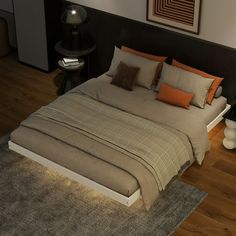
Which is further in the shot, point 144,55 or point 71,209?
point 144,55

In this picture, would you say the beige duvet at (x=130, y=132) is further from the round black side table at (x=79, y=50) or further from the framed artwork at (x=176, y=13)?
the framed artwork at (x=176, y=13)

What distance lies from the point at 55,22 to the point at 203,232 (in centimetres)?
367

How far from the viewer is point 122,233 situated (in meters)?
4.81

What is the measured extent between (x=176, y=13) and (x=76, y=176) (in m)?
2.29

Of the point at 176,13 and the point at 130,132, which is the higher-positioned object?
the point at 176,13

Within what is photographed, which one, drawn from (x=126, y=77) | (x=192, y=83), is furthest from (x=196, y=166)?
(x=126, y=77)

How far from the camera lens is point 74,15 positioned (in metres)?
6.56

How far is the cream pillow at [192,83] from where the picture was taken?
591 cm

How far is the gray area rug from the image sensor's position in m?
4.86

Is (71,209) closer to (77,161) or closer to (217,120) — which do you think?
(77,161)

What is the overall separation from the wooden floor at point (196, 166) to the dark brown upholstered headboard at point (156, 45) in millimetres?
679

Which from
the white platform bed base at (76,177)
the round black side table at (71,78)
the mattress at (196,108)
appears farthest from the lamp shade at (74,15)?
the white platform bed base at (76,177)

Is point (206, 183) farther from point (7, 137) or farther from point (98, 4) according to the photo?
point (98, 4)

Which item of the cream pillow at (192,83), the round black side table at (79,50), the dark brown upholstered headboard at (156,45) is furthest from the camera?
the round black side table at (79,50)
